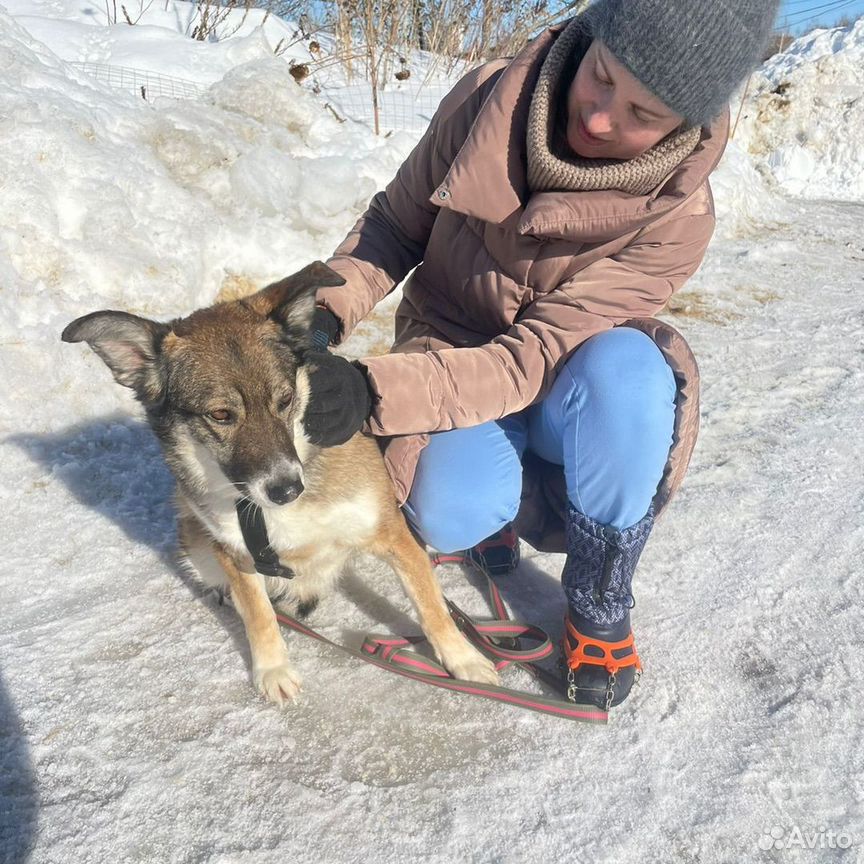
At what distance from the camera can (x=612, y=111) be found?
199cm

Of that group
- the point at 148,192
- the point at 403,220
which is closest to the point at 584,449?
the point at 403,220

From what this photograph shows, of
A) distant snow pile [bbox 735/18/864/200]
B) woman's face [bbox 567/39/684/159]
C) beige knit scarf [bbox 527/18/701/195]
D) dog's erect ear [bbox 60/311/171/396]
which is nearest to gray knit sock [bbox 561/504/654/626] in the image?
beige knit scarf [bbox 527/18/701/195]

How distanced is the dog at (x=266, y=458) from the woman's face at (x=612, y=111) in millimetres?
876

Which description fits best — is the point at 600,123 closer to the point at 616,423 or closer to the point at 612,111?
the point at 612,111

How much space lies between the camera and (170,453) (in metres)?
2.33

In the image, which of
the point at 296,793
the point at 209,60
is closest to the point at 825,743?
the point at 296,793

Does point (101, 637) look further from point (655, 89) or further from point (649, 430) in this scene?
point (655, 89)

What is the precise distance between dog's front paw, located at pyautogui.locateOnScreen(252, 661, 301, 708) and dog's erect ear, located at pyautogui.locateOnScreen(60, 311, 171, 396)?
0.97m

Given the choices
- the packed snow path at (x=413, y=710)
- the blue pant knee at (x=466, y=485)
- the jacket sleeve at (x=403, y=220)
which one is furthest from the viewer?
the jacket sleeve at (x=403, y=220)

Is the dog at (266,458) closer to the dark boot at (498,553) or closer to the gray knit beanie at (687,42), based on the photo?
the dark boot at (498,553)

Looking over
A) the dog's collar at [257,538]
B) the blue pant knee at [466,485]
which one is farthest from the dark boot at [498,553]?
the dog's collar at [257,538]

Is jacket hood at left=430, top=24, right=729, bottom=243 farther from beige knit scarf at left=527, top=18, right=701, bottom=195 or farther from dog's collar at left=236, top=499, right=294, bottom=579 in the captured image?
dog's collar at left=236, top=499, right=294, bottom=579

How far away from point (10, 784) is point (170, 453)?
1012mm

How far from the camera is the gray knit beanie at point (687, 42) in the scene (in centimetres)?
181
